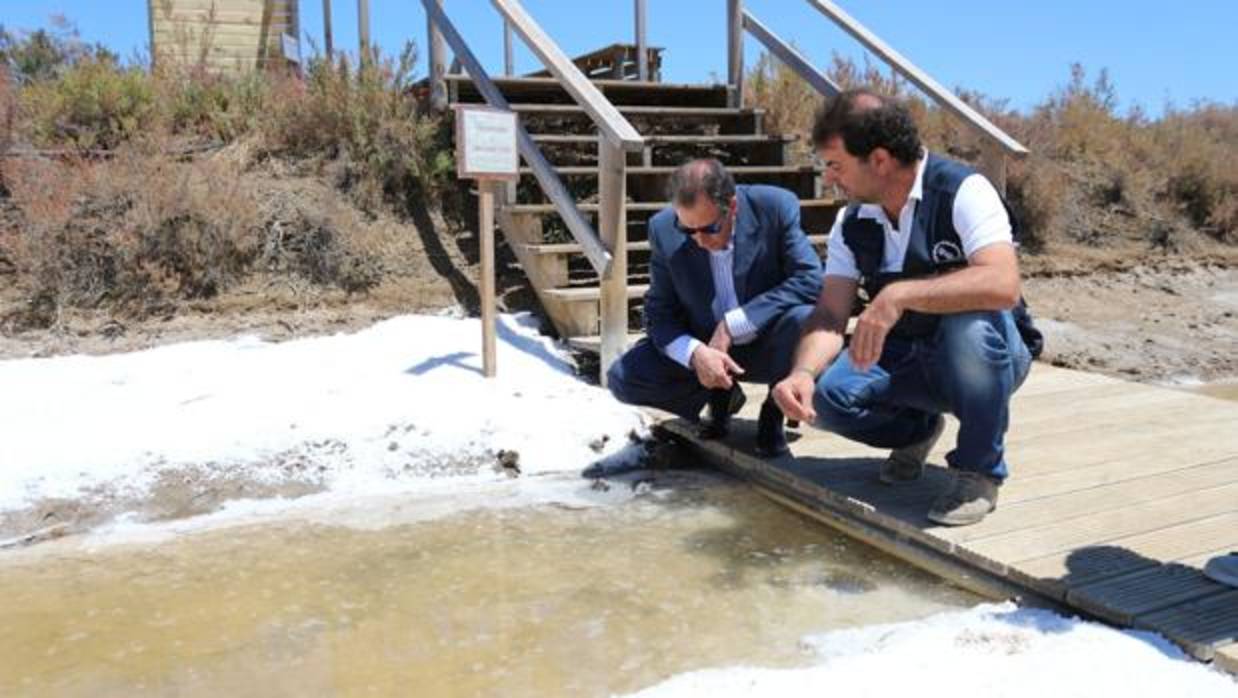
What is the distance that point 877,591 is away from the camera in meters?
2.88

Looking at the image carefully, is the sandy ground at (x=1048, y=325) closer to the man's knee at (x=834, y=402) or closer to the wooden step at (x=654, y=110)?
the wooden step at (x=654, y=110)

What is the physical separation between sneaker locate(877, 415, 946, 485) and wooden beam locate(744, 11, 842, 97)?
3188mm

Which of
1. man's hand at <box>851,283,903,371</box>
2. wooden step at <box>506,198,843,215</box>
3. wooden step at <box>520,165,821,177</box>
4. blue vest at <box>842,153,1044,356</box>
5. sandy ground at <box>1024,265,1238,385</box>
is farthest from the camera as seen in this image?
wooden step at <box>520,165,821,177</box>

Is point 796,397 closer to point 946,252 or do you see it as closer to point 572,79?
point 946,252

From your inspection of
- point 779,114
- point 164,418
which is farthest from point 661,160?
point 164,418

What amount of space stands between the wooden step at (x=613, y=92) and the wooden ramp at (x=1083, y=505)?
3.61 m

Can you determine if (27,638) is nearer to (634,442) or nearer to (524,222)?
(634,442)

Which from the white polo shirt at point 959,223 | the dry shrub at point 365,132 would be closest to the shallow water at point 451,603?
the white polo shirt at point 959,223

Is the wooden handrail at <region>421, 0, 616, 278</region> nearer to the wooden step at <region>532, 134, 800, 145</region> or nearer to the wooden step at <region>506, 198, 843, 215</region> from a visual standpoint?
the wooden step at <region>506, 198, 843, 215</region>

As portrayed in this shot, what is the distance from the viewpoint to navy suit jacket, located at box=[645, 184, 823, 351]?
3.65m

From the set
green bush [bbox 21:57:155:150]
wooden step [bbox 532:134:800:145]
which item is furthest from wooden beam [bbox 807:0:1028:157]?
green bush [bbox 21:57:155:150]

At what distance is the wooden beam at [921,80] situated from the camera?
5.37m

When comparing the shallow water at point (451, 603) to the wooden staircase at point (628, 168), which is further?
the wooden staircase at point (628, 168)

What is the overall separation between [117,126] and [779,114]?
4552 millimetres
